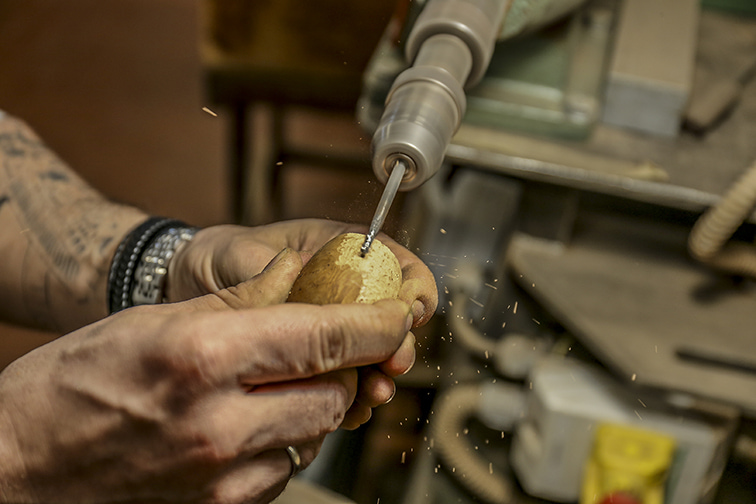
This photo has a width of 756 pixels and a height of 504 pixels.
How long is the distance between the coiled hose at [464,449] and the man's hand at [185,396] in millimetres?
430

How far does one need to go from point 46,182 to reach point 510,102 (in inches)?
28.2

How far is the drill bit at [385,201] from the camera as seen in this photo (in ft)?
1.60

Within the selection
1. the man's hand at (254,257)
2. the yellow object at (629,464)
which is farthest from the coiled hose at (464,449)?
the man's hand at (254,257)

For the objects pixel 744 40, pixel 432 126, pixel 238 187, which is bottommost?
pixel 238 187

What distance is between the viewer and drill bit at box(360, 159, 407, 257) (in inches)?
19.2

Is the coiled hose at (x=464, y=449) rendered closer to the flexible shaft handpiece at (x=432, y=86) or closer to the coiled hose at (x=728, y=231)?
the coiled hose at (x=728, y=231)

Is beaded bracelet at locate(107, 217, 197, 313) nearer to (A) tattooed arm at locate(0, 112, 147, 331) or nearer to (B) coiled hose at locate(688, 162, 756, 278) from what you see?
(A) tattooed arm at locate(0, 112, 147, 331)

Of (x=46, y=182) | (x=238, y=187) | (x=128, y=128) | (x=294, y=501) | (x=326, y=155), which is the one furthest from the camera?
(x=128, y=128)

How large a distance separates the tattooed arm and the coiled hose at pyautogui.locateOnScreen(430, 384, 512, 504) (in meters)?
0.51

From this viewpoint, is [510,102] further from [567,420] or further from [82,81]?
[82,81]

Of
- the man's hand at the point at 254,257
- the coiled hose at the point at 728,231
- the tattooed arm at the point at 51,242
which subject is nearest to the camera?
the man's hand at the point at 254,257

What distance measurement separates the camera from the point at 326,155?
1.92 m

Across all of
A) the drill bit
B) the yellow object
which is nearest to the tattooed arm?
the drill bit

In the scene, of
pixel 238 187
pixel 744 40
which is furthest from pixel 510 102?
pixel 238 187
